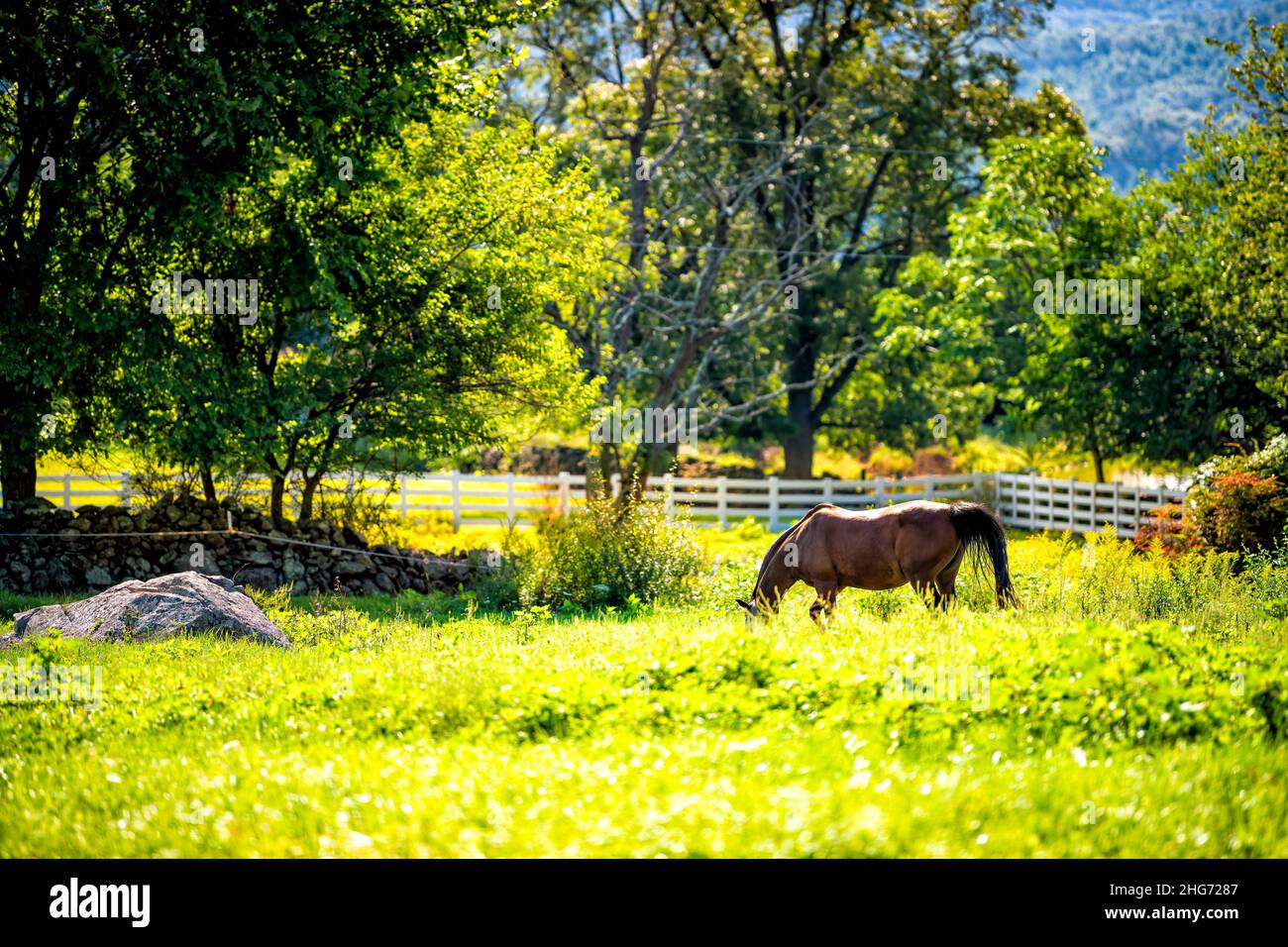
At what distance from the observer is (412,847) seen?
6516 millimetres

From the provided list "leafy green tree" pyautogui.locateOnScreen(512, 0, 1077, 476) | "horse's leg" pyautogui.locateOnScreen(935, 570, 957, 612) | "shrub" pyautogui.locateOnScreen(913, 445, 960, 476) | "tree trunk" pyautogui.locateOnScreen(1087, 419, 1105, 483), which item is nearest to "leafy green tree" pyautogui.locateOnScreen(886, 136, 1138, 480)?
"tree trunk" pyautogui.locateOnScreen(1087, 419, 1105, 483)

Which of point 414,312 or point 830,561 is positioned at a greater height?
point 414,312

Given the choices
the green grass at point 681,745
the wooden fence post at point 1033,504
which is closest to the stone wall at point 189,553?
the green grass at point 681,745

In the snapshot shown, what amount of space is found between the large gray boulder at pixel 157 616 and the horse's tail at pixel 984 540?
7283 millimetres

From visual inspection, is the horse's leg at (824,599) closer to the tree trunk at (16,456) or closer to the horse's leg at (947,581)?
the horse's leg at (947,581)

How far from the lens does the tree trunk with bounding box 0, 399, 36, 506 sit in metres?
17.0

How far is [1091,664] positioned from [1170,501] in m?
21.2

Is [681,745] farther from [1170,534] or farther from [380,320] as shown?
[1170,534]

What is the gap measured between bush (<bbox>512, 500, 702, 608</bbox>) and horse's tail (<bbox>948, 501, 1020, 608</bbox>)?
5.26 metres

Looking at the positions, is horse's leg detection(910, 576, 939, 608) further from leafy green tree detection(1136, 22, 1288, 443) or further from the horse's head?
leafy green tree detection(1136, 22, 1288, 443)

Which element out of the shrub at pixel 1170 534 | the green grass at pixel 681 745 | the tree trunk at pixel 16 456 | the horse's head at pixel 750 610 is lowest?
the green grass at pixel 681 745

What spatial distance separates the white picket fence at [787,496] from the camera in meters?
29.2
